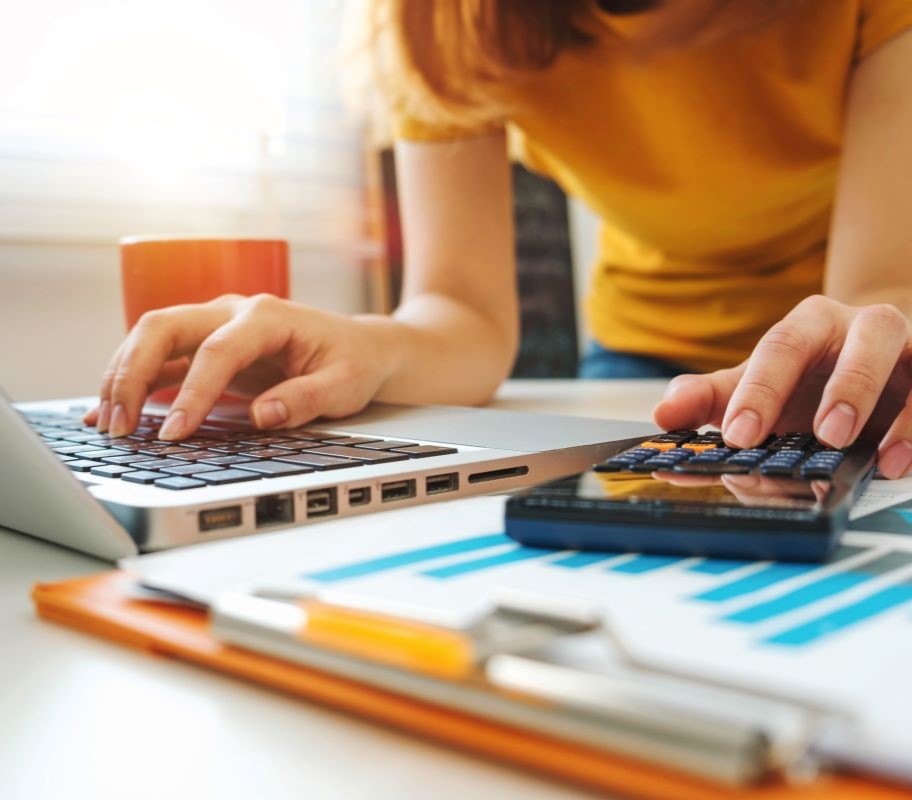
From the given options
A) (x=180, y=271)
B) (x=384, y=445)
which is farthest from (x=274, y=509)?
(x=180, y=271)

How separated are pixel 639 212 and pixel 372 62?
0.33 metres

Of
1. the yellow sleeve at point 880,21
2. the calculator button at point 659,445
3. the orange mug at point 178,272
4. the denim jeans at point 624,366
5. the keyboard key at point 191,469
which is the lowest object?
the denim jeans at point 624,366

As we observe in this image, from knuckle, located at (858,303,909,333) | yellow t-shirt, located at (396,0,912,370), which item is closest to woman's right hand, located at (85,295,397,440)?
knuckle, located at (858,303,909,333)

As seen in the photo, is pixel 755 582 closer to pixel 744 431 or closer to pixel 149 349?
pixel 744 431

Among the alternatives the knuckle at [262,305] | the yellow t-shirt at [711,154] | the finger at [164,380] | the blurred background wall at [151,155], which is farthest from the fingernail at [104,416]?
the blurred background wall at [151,155]

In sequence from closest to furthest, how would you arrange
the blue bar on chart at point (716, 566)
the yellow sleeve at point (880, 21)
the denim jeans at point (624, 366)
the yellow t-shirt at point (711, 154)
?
the blue bar on chart at point (716, 566) < the yellow sleeve at point (880, 21) < the yellow t-shirt at point (711, 154) < the denim jeans at point (624, 366)

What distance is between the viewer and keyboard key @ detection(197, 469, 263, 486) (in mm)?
390

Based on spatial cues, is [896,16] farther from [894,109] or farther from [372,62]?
[372,62]

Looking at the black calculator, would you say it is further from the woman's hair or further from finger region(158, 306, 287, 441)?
the woman's hair

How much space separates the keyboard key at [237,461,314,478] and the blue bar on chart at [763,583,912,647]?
0.24m

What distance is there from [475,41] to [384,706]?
0.81m

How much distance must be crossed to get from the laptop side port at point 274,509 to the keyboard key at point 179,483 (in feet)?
0.10

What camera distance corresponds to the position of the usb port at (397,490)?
0.40m

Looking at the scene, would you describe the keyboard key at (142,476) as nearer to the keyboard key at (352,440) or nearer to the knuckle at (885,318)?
the keyboard key at (352,440)
